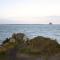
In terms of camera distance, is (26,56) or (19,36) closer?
(26,56)

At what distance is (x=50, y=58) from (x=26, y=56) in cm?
83

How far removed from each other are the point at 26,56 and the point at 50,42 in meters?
1.36

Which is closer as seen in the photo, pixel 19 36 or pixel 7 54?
pixel 7 54

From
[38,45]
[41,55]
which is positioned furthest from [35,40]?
[41,55]

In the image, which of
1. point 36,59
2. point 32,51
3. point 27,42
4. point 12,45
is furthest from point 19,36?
point 36,59

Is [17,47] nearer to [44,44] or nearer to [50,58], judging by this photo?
[44,44]

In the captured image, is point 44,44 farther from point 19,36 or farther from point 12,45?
point 19,36

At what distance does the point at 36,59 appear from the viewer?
7918 millimetres

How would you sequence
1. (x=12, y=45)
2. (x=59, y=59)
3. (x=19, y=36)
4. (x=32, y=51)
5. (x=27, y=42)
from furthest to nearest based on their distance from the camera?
(x=19, y=36), (x=27, y=42), (x=12, y=45), (x=32, y=51), (x=59, y=59)

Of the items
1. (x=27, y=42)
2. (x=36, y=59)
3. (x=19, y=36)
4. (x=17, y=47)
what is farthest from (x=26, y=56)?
(x=19, y=36)

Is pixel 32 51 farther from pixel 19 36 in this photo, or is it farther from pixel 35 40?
pixel 19 36

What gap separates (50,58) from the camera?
7.97 metres

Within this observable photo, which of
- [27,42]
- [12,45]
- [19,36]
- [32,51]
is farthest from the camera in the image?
[19,36]

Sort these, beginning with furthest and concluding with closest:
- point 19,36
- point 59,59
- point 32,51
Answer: point 19,36, point 32,51, point 59,59
